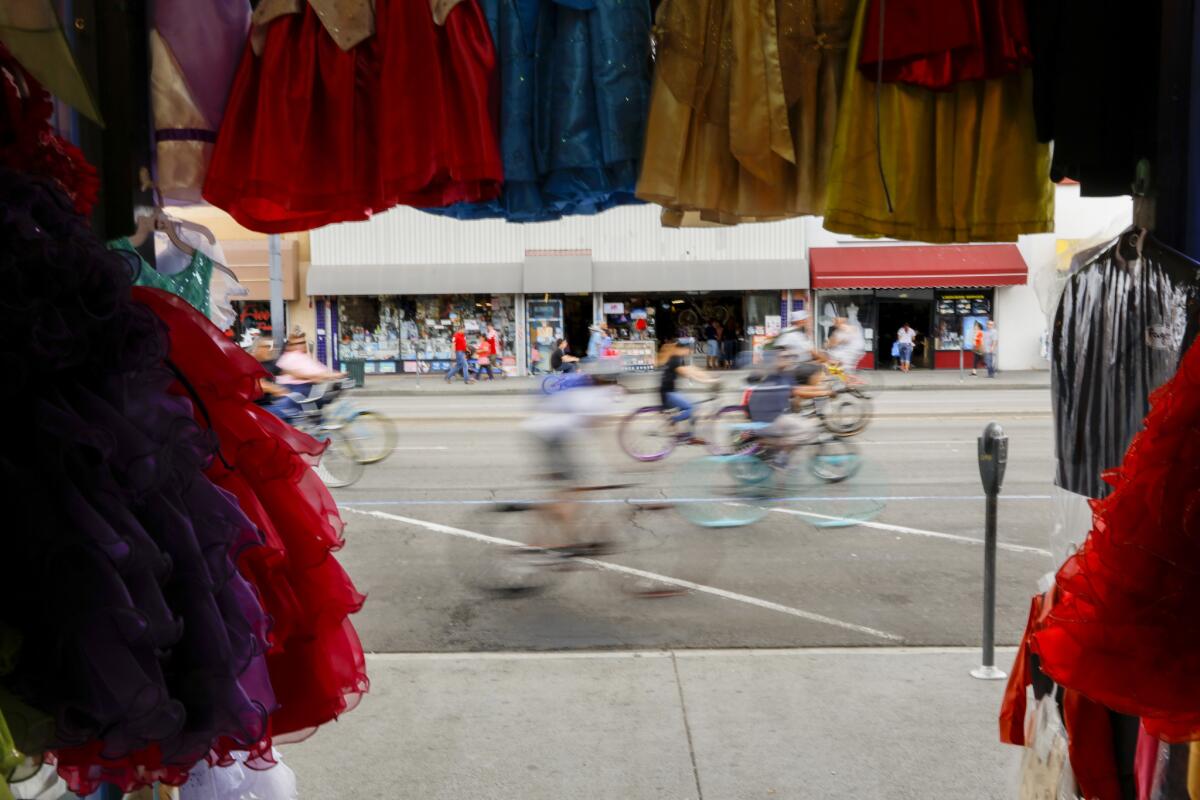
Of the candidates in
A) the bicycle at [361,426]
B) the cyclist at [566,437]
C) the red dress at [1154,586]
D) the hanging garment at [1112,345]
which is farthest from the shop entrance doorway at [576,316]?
the red dress at [1154,586]

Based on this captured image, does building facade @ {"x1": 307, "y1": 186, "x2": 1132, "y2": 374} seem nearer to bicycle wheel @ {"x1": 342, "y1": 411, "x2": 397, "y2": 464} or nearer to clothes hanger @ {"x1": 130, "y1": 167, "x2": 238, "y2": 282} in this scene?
bicycle wheel @ {"x1": 342, "y1": 411, "x2": 397, "y2": 464}

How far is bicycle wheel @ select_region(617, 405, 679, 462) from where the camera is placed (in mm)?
10656

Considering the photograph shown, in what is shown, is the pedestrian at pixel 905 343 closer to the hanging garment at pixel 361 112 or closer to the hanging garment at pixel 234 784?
A: the hanging garment at pixel 361 112

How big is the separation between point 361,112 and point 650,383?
2088 cm

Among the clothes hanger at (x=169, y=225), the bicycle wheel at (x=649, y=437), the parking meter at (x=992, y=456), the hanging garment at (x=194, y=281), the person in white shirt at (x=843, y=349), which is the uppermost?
the clothes hanger at (x=169, y=225)

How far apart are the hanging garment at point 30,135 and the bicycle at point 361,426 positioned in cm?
920

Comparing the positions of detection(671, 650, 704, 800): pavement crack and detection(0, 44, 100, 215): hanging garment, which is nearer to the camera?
detection(0, 44, 100, 215): hanging garment

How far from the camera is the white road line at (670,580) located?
19.6ft

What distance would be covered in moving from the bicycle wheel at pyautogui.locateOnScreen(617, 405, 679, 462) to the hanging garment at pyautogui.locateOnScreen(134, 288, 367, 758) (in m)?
8.59

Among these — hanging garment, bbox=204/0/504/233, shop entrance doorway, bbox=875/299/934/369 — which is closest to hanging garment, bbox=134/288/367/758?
hanging garment, bbox=204/0/504/233

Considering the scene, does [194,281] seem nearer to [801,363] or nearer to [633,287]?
[801,363]

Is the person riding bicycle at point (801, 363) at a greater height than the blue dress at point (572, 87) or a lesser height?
lesser

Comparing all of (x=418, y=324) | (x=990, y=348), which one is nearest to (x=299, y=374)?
(x=418, y=324)

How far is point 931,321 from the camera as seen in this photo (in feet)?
87.6
